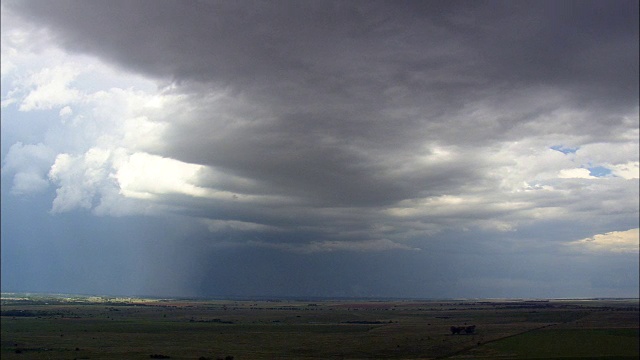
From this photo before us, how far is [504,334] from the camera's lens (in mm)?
128375

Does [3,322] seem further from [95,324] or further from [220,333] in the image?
[220,333]

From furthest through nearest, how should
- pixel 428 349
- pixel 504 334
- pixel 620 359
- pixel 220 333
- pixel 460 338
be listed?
pixel 220 333
pixel 504 334
pixel 460 338
pixel 428 349
pixel 620 359

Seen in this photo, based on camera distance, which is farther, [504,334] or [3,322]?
[3,322]

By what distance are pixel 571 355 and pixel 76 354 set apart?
3506 inches

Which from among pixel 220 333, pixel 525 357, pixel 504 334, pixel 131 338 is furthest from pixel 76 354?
pixel 504 334

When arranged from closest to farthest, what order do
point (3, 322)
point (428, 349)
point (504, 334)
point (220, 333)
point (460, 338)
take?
point (428, 349)
point (460, 338)
point (504, 334)
point (220, 333)
point (3, 322)

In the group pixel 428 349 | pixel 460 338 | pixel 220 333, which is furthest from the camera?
pixel 220 333

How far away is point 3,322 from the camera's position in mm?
154625

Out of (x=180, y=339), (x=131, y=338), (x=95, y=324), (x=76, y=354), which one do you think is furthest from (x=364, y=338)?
(x=95, y=324)

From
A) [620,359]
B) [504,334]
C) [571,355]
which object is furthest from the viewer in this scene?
[504,334]

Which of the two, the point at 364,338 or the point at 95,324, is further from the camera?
the point at 95,324

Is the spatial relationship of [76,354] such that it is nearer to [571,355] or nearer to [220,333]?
[220,333]

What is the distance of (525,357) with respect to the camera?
288 ft

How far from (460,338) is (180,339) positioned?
66.5m
